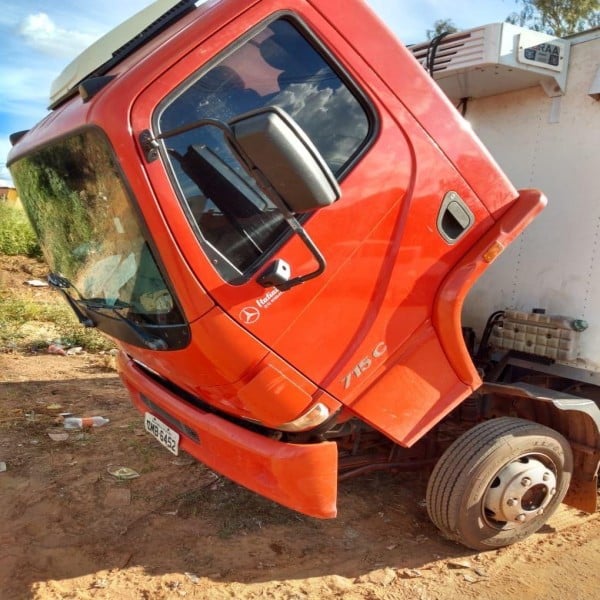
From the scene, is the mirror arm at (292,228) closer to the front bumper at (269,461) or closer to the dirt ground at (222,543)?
the front bumper at (269,461)

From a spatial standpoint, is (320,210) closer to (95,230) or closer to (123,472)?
(95,230)

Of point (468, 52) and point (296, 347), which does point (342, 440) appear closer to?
point (296, 347)

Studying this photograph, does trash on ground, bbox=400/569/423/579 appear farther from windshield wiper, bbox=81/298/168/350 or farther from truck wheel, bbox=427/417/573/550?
windshield wiper, bbox=81/298/168/350

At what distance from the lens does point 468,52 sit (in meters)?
3.49

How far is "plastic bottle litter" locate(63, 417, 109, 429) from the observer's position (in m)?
4.89

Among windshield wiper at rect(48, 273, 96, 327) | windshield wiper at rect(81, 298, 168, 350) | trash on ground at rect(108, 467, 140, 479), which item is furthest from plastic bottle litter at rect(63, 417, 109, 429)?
windshield wiper at rect(81, 298, 168, 350)

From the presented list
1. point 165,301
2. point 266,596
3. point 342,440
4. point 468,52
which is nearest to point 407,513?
point 342,440

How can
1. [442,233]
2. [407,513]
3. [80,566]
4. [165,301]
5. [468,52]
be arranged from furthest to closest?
[407,513], [468,52], [80,566], [442,233], [165,301]

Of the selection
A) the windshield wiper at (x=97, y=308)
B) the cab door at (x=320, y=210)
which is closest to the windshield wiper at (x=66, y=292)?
the windshield wiper at (x=97, y=308)

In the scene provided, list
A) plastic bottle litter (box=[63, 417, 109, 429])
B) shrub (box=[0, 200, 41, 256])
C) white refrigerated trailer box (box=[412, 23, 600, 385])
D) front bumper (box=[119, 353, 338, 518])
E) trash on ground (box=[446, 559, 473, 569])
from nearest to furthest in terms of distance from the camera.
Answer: front bumper (box=[119, 353, 338, 518]) → trash on ground (box=[446, 559, 473, 569]) → white refrigerated trailer box (box=[412, 23, 600, 385]) → plastic bottle litter (box=[63, 417, 109, 429]) → shrub (box=[0, 200, 41, 256])

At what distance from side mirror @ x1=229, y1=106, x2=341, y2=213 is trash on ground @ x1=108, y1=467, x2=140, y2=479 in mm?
2659

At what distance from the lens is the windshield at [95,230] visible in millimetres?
2363

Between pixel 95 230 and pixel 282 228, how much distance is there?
2.72 ft

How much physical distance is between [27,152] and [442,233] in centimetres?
194
